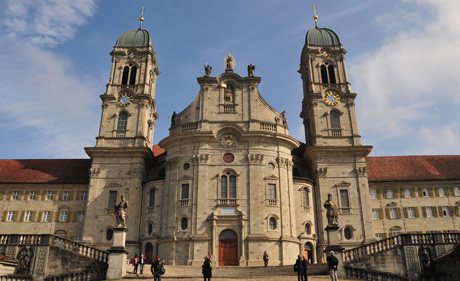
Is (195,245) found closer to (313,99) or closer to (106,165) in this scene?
(106,165)

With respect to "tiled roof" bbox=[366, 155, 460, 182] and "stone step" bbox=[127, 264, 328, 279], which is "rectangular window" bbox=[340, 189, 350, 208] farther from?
"stone step" bbox=[127, 264, 328, 279]

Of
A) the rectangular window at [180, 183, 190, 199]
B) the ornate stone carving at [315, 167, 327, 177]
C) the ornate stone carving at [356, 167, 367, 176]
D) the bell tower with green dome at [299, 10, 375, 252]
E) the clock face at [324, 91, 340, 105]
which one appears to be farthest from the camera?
the clock face at [324, 91, 340, 105]

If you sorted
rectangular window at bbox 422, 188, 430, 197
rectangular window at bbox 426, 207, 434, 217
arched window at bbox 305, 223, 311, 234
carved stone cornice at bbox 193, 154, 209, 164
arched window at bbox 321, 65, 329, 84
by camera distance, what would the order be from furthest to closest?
arched window at bbox 321, 65, 329, 84 < rectangular window at bbox 422, 188, 430, 197 < rectangular window at bbox 426, 207, 434, 217 < arched window at bbox 305, 223, 311, 234 < carved stone cornice at bbox 193, 154, 209, 164

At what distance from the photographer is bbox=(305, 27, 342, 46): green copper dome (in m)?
47.9

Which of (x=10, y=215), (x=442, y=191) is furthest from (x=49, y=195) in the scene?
(x=442, y=191)

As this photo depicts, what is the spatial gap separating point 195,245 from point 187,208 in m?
3.55

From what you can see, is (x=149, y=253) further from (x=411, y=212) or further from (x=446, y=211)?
(x=446, y=211)

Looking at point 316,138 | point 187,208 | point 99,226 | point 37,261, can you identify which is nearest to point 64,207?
point 99,226

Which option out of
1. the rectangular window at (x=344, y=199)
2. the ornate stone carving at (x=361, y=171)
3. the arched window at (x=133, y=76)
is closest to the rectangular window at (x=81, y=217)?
the arched window at (x=133, y=76)

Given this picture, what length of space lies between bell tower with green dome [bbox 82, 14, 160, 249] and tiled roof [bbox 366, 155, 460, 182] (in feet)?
83.7

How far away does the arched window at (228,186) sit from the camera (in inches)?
1452

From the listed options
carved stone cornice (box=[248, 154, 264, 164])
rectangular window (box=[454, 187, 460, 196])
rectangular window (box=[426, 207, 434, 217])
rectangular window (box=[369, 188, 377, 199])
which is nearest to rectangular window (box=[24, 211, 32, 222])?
carved stone cornice (box=[248, 154, 264, 164])

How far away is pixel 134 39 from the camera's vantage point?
1916 inches

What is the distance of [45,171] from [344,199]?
33319 millimetres
